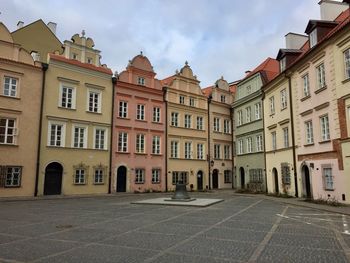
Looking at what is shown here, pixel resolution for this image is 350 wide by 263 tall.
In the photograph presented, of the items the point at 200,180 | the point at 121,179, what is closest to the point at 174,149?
the point at 200,180

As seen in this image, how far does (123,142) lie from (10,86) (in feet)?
37.9

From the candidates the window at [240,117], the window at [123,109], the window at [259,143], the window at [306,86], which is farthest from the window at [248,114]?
the window at [123,109]

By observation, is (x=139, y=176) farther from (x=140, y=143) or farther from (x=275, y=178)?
(x=275, y=178)

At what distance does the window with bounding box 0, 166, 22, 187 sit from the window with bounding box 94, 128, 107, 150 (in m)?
7.37

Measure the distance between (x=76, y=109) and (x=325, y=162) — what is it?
20955 mm

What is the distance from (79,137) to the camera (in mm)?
30438

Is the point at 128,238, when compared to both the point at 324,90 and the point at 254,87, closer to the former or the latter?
the point at 324,90

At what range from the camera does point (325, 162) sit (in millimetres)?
22219

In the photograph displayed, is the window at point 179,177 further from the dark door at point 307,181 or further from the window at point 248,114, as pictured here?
the dark door at point 307,181

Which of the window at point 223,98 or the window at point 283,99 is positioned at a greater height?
the window at point 223,98

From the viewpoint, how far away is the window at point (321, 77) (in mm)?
22875

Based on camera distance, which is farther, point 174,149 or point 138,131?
point 174,149

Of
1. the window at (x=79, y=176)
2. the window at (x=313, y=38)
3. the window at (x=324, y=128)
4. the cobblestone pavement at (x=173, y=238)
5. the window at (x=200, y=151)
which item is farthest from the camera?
the window at (x=200, y=151)

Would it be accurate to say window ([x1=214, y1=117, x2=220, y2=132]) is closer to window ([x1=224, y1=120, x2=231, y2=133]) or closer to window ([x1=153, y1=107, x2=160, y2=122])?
window ([x1=224, y1=120, x2=231, y2=133])
